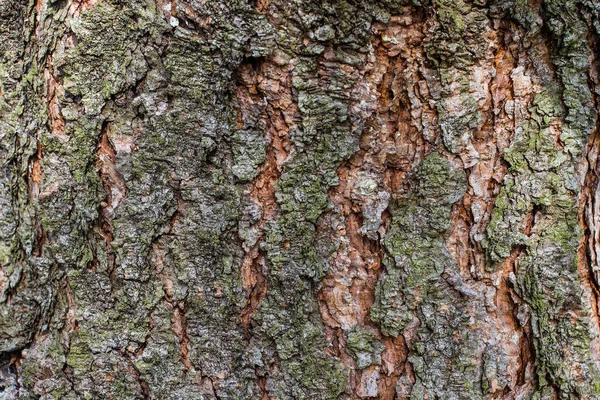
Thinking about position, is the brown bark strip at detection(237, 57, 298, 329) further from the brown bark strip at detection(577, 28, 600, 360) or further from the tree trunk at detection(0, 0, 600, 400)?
the brown bark strip at detection(577, 28, 600, 360)

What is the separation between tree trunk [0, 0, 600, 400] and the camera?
3.40 feet

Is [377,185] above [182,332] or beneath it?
above

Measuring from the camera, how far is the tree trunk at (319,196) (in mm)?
1035

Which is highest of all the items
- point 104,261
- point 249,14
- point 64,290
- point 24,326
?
point 249,14

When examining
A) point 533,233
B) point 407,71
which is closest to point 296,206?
point 407,71

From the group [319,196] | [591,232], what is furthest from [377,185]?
[591,232]

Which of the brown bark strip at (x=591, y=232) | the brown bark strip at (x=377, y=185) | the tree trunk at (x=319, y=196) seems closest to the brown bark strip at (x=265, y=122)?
the tree trunk at (x=319, y=196)

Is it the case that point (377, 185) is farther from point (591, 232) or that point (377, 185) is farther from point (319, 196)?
point (591, 232)

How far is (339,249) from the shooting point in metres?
1.11

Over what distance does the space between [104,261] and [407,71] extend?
2.76ft

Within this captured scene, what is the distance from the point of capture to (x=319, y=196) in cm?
108

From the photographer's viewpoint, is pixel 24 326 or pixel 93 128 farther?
pixel 24 326

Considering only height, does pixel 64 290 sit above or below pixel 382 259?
below

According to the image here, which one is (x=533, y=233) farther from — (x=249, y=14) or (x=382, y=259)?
(x=249, y=14)
